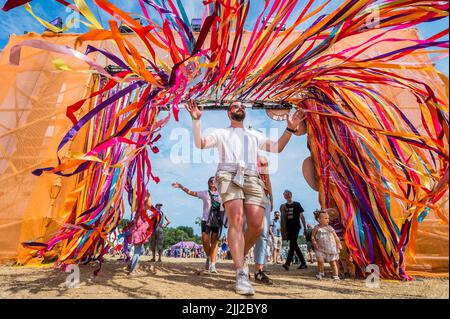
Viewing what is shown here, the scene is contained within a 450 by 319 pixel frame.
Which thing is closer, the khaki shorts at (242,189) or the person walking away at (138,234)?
the khaki shorts at (242,189)

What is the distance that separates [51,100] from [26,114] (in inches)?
17.5

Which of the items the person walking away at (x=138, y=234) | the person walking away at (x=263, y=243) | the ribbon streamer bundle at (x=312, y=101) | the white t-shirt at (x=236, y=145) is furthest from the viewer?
the person walking away at (x=138, y=234)

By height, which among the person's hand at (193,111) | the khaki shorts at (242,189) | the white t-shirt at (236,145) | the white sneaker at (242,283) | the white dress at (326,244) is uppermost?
the person's hand at (193,111)

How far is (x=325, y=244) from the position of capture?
3234mm

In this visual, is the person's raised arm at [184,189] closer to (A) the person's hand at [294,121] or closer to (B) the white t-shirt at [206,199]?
(B) the white t-shirt at [206,199]

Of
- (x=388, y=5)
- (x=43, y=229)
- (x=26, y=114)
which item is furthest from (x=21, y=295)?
(x=26, y=114)

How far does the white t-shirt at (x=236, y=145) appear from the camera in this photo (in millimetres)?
2197

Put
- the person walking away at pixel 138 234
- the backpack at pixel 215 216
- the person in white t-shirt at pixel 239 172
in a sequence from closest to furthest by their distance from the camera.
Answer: the person in white t-shirt at pixel 239 172 → the person walking away at pixel 138 234 → the backpack at pixel 215 216

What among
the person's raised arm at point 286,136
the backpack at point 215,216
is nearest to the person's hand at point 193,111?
the person's raised arm at point 286,136

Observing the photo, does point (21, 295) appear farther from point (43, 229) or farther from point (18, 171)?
point (18, 171)

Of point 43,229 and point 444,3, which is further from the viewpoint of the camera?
point 43,229

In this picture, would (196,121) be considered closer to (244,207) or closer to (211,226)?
(244,207)

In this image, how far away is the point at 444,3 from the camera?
1451 mm

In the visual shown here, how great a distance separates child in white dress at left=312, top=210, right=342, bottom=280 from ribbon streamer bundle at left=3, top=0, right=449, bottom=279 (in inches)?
8.8
